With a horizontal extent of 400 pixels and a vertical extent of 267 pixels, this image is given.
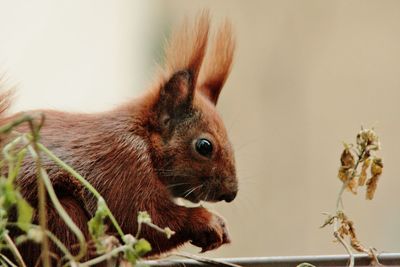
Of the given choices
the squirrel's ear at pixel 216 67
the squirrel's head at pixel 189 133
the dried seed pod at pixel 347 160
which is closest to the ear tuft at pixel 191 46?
the squirrel's head at pixel 189 133

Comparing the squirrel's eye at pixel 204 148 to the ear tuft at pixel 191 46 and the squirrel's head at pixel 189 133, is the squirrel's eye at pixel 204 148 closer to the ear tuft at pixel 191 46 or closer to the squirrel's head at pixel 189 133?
the squirrel's head at pixel 189 133

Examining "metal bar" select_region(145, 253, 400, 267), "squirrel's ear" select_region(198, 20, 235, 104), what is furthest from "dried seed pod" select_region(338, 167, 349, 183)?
"squirrel's ear" select_region(198, 20, 235, 104)

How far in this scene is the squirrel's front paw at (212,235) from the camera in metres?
1.70

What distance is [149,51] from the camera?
6.83 m

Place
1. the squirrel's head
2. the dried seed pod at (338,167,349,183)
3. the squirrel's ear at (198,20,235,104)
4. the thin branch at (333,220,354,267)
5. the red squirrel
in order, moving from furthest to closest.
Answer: the squirrel's ear at (198,20,235,104), the squirrel's head, the red squirrel, the dried seed pod at (338,167,349,183), the thin branch at (333,220,354,267)

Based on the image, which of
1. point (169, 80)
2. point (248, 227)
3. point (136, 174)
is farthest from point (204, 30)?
point (248, 227)

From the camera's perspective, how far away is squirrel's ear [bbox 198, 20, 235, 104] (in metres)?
1.92

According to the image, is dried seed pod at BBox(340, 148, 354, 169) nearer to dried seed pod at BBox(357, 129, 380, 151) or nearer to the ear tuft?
dried seed pod at BBox(357, 129, 380, 151)

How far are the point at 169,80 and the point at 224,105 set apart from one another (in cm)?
336

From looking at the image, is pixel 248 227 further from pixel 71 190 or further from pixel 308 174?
pixel 71 190

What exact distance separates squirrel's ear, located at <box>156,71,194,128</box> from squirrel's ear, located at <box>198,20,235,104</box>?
0.41ft

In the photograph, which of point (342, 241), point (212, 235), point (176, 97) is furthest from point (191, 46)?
point (342, 241)

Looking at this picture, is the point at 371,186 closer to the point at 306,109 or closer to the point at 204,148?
the point at 204,148

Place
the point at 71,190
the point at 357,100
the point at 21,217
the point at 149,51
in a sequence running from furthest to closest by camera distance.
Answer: the point at 149,51
the point at 357,100
the point at 71,190
the point at 21,217
